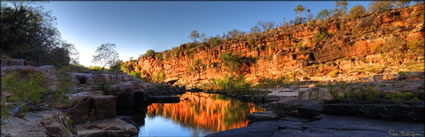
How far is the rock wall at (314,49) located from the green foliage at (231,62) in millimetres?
1070

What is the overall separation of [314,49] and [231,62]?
1847cm

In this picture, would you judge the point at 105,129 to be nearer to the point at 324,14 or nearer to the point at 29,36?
the point at 29,36

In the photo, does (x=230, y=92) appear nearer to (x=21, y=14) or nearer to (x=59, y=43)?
(x=59, y=43)

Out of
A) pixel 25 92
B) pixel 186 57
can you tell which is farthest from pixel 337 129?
pixel 186 57

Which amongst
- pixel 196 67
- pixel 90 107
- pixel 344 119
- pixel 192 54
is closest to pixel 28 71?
pixel 90 107

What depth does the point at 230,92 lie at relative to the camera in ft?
112

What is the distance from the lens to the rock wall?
30844mm

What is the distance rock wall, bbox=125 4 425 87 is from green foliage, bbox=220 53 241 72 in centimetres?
107

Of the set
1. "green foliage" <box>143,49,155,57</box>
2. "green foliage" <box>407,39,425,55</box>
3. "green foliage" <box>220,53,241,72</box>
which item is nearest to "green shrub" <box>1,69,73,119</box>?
"green foliage" <box>407,39,425,55</box>

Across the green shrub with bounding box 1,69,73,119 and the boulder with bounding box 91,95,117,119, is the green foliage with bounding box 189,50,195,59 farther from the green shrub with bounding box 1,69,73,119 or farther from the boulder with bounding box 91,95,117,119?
the green shrub with bounding box 1,69,73,119

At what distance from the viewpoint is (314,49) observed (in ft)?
127

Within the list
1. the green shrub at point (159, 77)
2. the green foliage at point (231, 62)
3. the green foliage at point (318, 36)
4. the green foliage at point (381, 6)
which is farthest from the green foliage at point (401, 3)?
the green shrub at point (159, 77)

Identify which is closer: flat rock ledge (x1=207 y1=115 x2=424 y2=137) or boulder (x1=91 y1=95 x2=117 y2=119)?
flat rock ledge (x1=207 y1=115 x2=424 y2=137)

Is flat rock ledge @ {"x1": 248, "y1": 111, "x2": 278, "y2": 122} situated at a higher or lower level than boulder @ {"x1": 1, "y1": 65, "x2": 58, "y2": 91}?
lower
